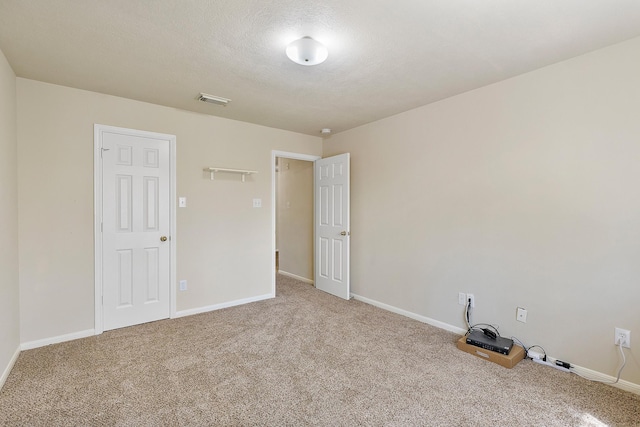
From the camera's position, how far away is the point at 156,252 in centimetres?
321

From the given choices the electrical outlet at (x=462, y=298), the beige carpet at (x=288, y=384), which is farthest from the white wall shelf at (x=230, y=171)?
the electrical outlet at (x=462, y=298)

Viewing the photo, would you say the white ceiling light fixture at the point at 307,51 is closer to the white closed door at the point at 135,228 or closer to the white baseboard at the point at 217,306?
the white closed door at the point at 135,228

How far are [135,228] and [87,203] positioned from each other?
461mm

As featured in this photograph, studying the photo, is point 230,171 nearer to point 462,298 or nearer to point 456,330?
point 462,298

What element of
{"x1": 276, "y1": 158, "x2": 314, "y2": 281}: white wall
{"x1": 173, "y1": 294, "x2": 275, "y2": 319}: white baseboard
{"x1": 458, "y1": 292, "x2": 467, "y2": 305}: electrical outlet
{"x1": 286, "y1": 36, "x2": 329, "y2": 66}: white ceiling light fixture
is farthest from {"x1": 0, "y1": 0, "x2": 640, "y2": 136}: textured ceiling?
{"x1": 173, "y1": 294, "x2": 275, "y2": 319}: white baseboard

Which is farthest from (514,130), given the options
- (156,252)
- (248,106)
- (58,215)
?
(58,215)

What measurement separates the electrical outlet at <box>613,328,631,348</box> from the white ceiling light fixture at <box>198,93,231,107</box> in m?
3.67

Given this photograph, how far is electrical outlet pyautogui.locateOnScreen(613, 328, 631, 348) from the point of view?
202 cm

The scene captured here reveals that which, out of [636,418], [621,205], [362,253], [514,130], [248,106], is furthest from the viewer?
[362,253]

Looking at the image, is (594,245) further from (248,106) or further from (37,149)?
(37,149)

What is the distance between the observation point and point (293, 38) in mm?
1938

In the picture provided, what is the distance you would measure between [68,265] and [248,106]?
2265 millimetres

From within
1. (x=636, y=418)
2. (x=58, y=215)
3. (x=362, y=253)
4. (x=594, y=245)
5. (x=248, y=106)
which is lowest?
(x=636, y=418)

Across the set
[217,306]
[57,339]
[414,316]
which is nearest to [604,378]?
[414,316]
